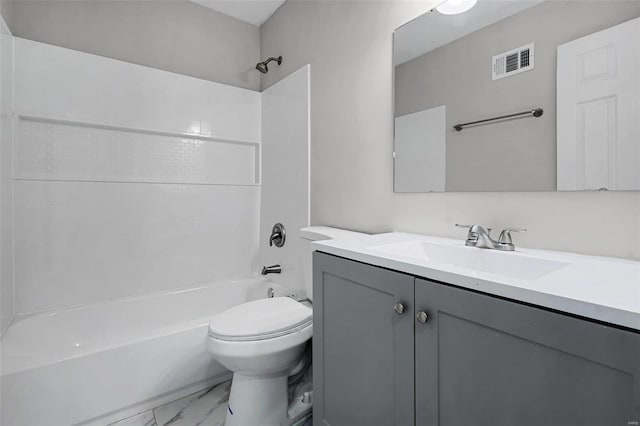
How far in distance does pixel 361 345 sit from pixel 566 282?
1.81ft

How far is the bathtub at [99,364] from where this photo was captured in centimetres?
130

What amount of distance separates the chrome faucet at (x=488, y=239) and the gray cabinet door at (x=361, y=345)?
1.28 ft

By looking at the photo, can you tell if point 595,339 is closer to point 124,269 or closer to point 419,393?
point 419,393

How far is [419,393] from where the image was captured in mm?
779

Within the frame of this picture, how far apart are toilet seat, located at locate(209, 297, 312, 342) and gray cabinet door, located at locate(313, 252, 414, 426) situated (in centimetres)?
26

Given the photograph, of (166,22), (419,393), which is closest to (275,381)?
(419,393)

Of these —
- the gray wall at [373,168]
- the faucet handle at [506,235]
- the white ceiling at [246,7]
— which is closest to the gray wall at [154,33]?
the white ceiling at [246,7]

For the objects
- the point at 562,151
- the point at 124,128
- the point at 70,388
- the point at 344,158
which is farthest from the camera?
the point at 124,128

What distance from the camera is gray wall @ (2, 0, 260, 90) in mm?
1821

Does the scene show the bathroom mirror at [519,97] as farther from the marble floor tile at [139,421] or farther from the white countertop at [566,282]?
the marble floor tile at [139,421]

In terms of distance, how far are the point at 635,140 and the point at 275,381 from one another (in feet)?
5.10

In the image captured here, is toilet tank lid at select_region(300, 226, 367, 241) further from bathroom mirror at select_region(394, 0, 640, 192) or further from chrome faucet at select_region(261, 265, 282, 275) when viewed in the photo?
chrome faucet at select_region(261, 265, 282, 275)

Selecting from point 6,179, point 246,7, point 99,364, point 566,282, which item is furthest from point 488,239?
point 246,7

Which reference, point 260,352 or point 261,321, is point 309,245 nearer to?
point 261,321
